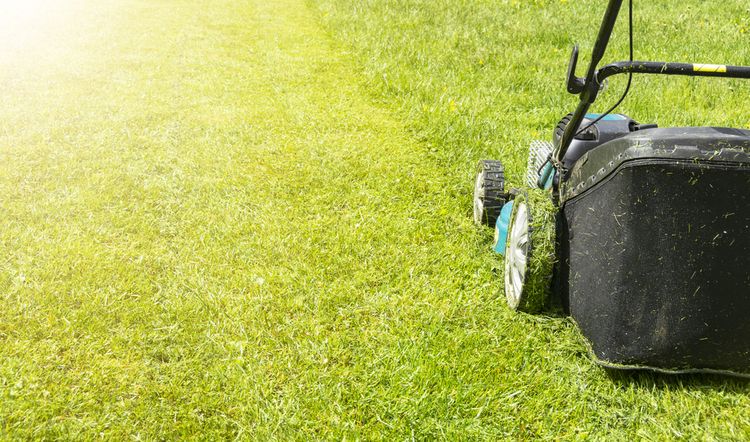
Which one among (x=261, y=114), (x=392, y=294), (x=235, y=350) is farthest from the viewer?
(x=261, y=114)

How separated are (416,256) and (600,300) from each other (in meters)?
1.29

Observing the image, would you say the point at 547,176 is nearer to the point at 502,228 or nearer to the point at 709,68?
the point at 502,228

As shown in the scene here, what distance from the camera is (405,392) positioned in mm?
2568

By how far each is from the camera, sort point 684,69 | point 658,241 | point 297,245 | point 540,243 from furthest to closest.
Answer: point 297,245 → point 540,243 → point 684,69 → point 658,241

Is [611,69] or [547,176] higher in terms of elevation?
[611,69]

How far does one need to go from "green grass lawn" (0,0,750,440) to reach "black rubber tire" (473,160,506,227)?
147 mm

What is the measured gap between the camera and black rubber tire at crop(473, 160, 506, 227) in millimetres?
3561

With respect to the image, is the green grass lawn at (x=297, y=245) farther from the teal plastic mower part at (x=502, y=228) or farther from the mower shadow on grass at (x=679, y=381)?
the teal plastic mower part at (x=502, y=228)

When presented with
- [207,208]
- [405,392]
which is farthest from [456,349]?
[207,208]

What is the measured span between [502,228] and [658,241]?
3.92 feet

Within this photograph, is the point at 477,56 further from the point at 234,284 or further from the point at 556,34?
the point at 234,284

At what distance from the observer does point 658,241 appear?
2195 millimetres

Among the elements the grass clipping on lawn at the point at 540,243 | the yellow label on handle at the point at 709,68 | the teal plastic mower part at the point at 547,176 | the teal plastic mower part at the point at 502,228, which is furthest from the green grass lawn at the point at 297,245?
the yellow label on handle at the point at 709,68

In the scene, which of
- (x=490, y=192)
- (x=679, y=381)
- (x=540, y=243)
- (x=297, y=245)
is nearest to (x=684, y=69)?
(x=540, y=243)
